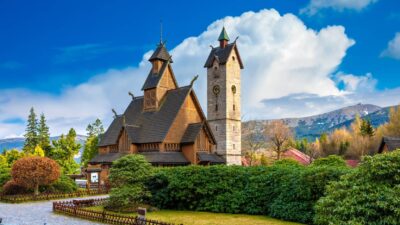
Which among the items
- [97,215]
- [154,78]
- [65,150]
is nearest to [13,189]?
[97,215]

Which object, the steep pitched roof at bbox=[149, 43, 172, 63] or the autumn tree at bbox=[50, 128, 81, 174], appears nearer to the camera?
the steep pitched roof at bbox=[149, 43, 172, 63]

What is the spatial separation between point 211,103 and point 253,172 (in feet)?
137

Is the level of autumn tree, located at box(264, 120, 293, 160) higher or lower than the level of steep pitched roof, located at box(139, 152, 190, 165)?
higher

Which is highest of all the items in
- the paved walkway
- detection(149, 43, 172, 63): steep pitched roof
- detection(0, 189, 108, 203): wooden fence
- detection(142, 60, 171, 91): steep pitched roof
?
detection(149, 43, 172, 63): steep pitched roof

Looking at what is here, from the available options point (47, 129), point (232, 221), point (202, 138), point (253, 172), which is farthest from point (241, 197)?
point (47, 129)

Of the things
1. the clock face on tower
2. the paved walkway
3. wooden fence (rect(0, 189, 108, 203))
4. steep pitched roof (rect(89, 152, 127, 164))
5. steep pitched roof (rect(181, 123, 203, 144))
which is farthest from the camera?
the clock face on tower

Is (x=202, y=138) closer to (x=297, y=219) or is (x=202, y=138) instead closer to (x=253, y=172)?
(x=253, y=172)

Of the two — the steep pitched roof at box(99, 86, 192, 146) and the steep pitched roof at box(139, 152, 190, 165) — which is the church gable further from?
the steep pitched roof at box(139, 152, 190, 165)

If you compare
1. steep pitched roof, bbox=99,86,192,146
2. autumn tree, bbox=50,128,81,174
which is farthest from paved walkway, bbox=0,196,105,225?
autumn tree, bbox=50,128,81,174

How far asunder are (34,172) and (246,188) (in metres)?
18.9

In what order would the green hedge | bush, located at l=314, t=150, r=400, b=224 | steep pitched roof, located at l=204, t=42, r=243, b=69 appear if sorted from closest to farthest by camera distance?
bush, located at l=314, t=150, r=400, b=224, the green hedge, steep pitched roof, located at l=204, t=42, r=243, b=69

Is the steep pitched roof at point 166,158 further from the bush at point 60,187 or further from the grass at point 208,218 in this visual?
the grass at point 208,218

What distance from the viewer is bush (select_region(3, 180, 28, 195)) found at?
36.0m

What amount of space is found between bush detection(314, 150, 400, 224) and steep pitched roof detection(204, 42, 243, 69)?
53.5 meters
